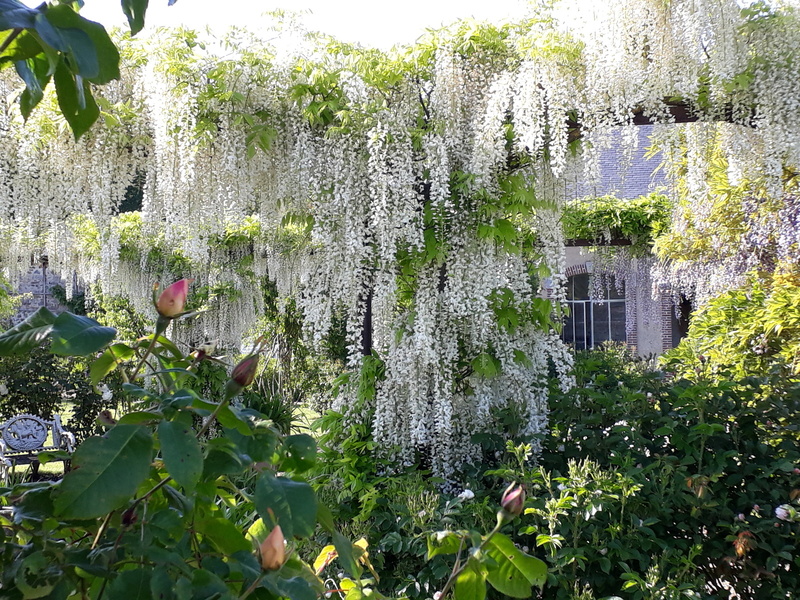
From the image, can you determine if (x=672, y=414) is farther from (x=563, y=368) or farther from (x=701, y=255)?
(x=701, y=255)

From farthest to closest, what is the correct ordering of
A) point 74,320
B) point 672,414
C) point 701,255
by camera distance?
point 701,255
point 672,414
point 74,320

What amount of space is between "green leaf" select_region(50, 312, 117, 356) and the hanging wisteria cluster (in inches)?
104

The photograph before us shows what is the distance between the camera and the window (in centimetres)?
1242

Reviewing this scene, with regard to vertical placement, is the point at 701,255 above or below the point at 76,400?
above

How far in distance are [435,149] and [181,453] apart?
2.95m

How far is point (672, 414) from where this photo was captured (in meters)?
2.88

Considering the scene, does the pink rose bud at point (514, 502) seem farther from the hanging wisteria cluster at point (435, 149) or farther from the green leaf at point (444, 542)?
the hanging wisteria cluster at point (435, 149)

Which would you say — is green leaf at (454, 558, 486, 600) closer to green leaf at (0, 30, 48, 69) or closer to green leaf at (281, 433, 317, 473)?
green leaf at (281, 433, 317, 473)

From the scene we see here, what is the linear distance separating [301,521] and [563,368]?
3197mm

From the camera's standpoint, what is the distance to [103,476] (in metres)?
0.67

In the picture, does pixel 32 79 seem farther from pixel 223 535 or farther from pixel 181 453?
pixel 223 535

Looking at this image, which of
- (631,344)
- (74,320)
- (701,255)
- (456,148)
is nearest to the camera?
(74,320)

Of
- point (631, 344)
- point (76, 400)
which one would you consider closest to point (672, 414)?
point (76, 400)

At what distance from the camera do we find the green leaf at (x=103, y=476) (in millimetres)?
667
